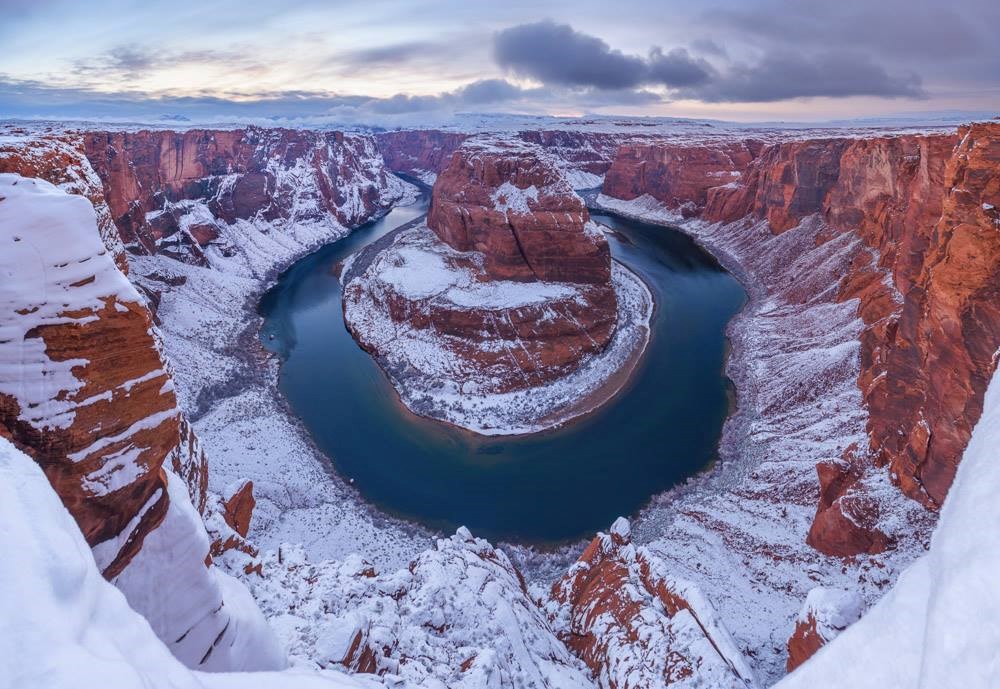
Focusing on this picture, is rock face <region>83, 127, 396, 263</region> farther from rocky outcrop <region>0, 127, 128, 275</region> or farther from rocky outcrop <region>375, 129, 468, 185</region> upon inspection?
rocky outcrop <region>375, 129, 468, 185</region>

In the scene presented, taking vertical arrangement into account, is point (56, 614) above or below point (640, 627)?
above

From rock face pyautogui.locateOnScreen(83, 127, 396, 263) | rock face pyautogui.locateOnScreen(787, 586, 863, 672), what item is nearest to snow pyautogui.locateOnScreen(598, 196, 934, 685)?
rock face pyautogui.locateOnScreen(787, 586, 863, 672)

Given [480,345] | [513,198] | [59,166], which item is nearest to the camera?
[59,166]

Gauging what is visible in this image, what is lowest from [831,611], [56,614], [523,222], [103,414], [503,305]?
[831,611]

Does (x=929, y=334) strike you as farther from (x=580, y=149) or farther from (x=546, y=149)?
(x=580, y=149)

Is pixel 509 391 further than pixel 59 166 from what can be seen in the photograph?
Yes

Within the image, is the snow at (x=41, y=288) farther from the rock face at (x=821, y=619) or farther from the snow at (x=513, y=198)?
the snow at (x=513, y=198)

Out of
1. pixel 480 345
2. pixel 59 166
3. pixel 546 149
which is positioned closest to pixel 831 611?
pixel 480 345

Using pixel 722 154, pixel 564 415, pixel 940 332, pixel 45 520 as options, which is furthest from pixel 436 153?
pixel 45 520
